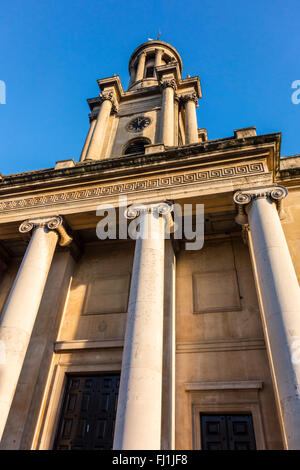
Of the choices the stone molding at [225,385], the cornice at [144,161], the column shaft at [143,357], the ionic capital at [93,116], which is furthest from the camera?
the ionic capital at [93,116]

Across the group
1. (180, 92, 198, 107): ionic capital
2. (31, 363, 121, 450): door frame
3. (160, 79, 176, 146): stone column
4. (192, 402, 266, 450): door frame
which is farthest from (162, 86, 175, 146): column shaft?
(192, 402, 266, 450): door frame

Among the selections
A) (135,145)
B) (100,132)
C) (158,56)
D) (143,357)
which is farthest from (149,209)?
(158,56)

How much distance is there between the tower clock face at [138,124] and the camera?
66.6 feet

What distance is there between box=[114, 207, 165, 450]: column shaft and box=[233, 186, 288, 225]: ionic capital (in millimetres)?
2785

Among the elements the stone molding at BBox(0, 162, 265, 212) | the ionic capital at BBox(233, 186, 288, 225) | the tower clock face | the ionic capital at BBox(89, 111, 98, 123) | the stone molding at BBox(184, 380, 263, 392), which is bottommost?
the stone molding at BBox(184, 380, 263, 392)

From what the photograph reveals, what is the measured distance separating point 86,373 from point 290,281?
7.46 meters

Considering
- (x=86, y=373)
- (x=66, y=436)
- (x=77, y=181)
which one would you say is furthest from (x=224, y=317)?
(x=77, y=181)

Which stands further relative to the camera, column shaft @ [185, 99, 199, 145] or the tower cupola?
the tower cupola

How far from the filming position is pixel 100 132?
64.2 feet

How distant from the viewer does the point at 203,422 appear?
945 centimetres

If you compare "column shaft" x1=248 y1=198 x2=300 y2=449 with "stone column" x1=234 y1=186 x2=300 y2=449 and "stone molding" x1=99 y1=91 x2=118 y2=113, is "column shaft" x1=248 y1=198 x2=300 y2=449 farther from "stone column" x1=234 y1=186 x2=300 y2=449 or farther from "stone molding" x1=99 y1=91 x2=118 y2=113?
"stone molding" x1=99 y1=91 x2=118 y2=113

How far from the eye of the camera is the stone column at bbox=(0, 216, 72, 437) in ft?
28.8

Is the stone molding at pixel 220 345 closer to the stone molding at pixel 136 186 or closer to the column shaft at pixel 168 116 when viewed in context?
the stone molding at pixel 136 186

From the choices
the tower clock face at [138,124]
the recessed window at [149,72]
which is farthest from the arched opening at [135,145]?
the recessed window at [149,72]
